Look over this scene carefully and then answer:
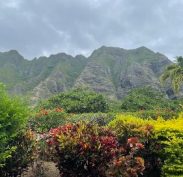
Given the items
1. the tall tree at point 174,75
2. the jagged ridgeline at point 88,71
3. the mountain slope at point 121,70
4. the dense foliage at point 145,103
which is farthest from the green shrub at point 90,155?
the mountain slope at point 121,70

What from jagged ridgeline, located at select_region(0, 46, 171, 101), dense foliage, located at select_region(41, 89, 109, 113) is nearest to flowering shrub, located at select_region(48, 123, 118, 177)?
dense foliage, located at select_region(41, 89, 109, 113)

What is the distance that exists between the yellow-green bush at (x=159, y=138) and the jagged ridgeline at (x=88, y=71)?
70.1m

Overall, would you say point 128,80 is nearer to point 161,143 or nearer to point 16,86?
point 16,86

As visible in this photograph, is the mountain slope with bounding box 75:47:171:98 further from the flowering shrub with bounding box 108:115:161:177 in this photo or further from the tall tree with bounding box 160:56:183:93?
the flowering shrub with bounding box 108:115:161:177

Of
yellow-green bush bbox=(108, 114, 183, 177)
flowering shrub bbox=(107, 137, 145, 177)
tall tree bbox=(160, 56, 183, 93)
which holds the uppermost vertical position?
tall tree bbox=(160, 56, 183, 93)

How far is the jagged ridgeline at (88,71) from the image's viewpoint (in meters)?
91.3

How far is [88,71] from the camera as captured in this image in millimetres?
98312

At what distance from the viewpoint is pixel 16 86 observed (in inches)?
3585

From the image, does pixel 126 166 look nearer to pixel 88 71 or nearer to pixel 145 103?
pixel 145 103

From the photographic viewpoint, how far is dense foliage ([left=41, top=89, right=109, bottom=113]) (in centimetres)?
3016

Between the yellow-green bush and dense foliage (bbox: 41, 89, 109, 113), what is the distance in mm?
17650

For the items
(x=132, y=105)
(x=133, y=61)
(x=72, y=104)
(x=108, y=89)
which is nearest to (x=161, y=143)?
(x=72, y=104)

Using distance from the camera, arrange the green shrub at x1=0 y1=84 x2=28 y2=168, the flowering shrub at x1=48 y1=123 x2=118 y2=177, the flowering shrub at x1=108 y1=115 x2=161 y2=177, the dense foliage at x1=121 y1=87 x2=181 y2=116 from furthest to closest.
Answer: the dense foliage at x1=121 y1=87 x2=181 y2=116, the flowering shrub at x1=108 y1=115 x2=161 y2=177, the flowering shrub at x1=48 y1=123 x2=118 y2=177, the green shrub at x1=0 y1=84 x2=28 y2=168

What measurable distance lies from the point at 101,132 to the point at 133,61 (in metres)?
96.5
